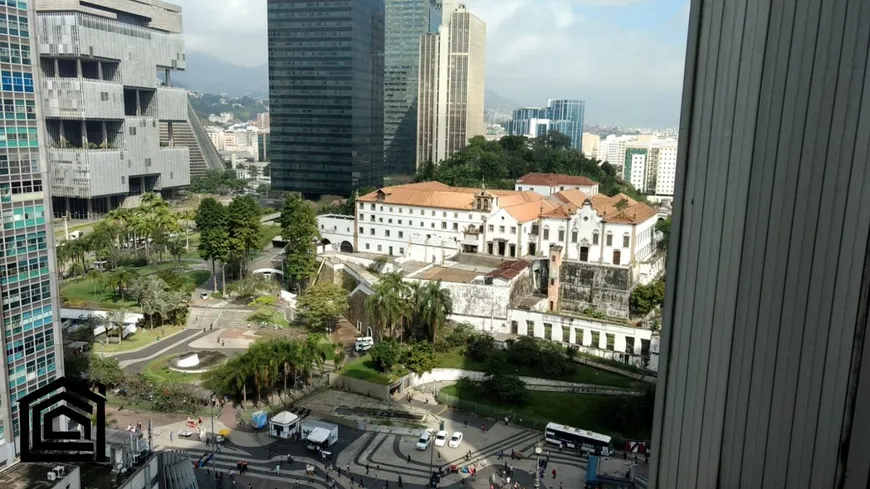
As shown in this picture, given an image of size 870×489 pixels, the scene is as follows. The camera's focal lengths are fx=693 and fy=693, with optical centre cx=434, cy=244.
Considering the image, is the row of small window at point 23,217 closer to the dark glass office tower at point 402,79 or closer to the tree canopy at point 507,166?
the tree canopy at point 507,166

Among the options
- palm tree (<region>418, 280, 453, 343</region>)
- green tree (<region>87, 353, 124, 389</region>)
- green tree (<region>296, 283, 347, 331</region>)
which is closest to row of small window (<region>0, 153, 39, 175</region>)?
green tree (<region>87, 353, 124, 389</region>)

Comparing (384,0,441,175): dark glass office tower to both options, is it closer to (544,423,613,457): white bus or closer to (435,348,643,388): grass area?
(435,348,643,388): grass area

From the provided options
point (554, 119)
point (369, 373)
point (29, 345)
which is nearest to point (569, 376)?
point (369, 373)

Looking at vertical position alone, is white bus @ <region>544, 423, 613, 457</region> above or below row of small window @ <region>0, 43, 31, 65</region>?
below

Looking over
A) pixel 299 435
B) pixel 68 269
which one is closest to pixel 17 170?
pixel 299 435

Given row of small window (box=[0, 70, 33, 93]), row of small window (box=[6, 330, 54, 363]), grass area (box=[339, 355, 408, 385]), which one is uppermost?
row of small window (box=[0, 70, 33, 93])

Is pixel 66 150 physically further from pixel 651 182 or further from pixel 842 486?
pixel 651 182

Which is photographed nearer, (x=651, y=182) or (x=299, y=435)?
(x=299, y=435)
